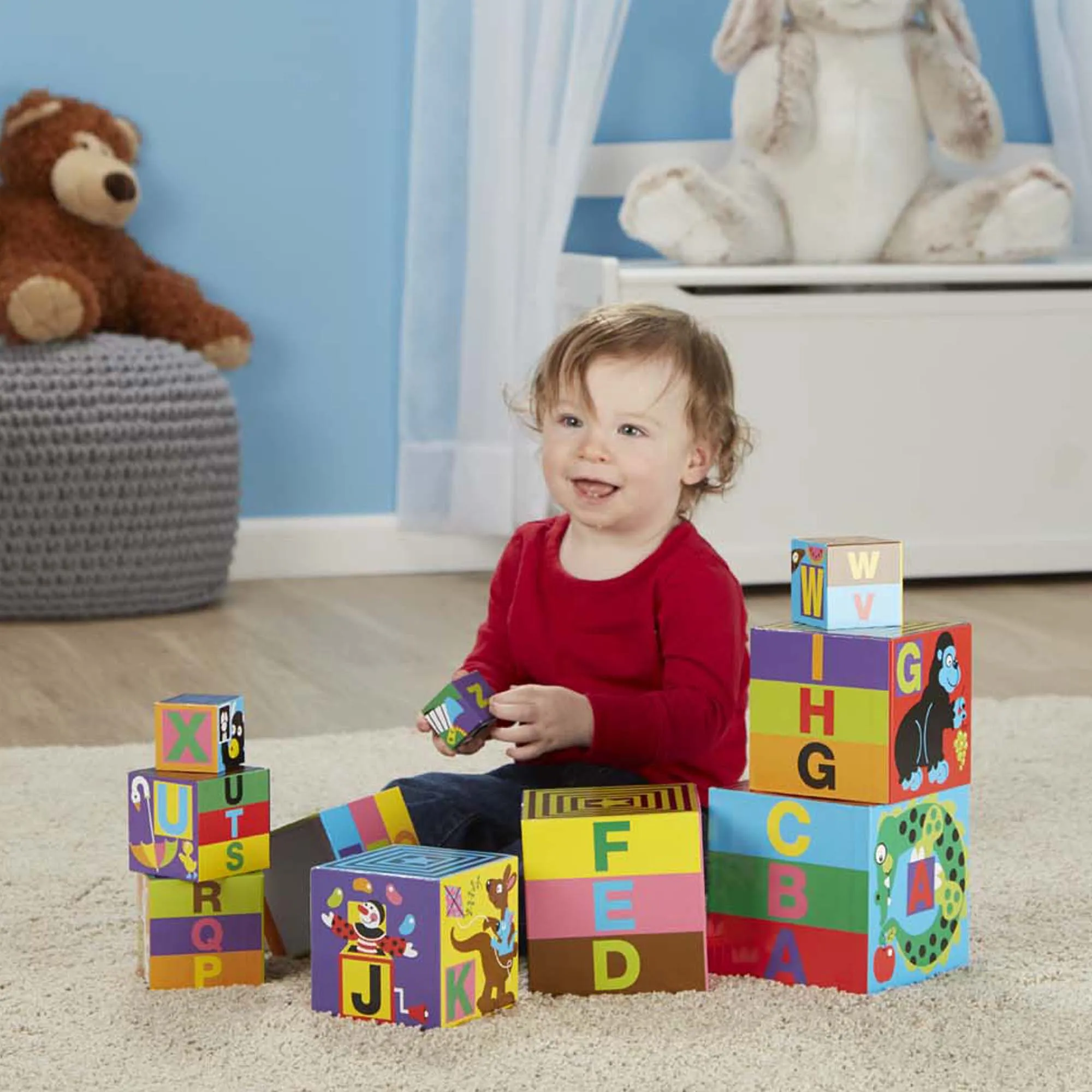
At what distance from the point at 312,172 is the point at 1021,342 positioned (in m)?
1.02

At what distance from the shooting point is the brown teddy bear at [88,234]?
2402 mm

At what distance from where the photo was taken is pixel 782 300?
247 centimetres

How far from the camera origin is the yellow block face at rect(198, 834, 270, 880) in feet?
3.42

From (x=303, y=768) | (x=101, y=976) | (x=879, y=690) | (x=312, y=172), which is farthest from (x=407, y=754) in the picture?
(x=312, y=172)

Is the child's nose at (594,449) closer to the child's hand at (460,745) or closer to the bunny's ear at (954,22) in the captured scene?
the child's hand at (460,745)

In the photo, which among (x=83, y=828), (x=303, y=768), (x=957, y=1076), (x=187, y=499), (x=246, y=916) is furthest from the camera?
(x=187, y=499)

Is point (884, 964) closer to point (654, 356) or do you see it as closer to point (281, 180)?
point (654, 356)

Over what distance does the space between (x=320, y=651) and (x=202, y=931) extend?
1088 millimetres

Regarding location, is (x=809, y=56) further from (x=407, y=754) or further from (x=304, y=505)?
(x=407, y=754)

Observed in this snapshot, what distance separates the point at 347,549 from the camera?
2721 mm

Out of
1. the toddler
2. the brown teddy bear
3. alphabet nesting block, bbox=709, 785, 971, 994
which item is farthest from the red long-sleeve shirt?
the brown teddy bear

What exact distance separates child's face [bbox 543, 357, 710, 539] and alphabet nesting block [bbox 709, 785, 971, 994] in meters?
0.22

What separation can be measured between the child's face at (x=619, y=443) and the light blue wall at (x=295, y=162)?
149 centimetres

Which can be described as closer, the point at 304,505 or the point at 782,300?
the point at 782,300
